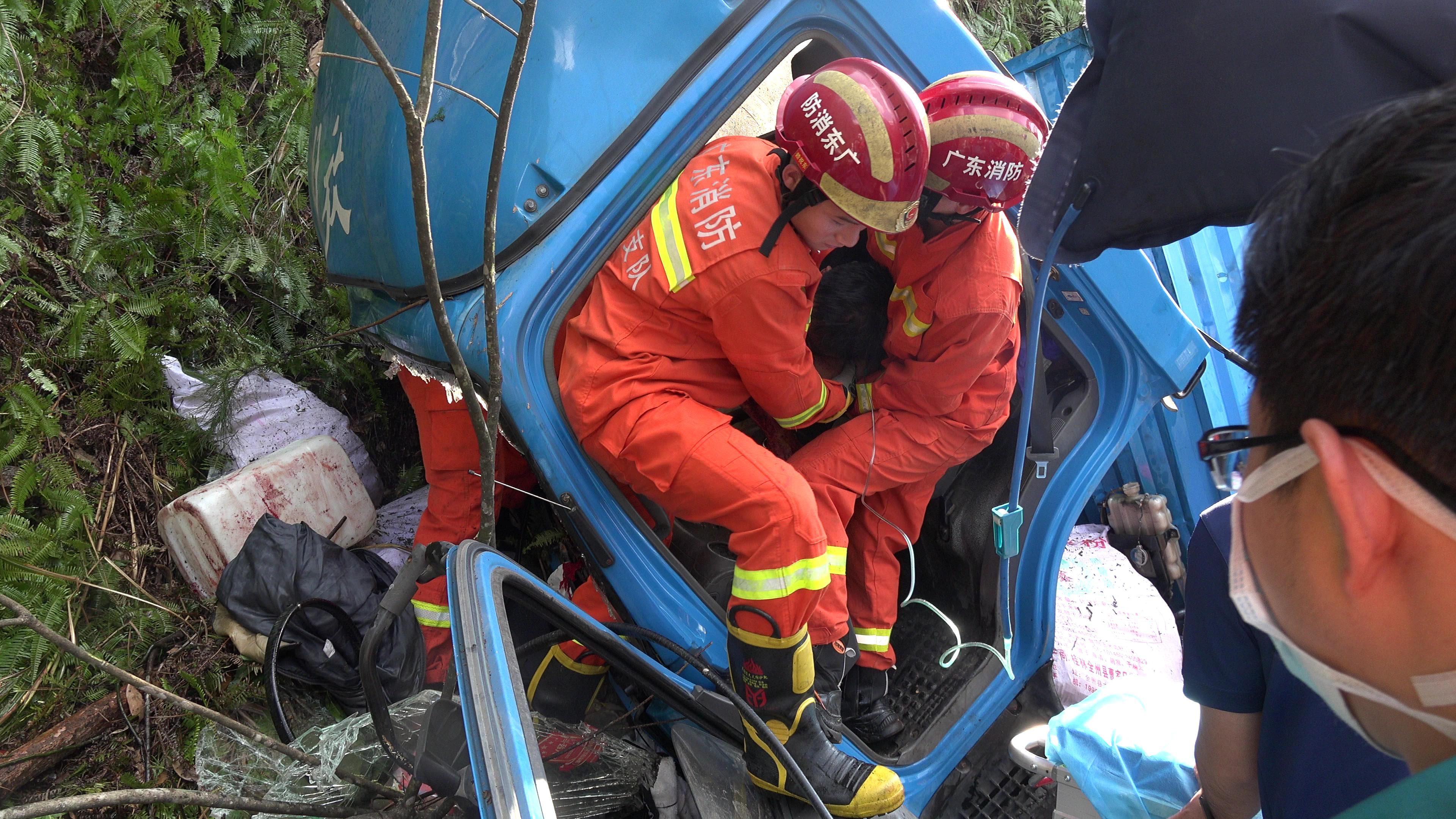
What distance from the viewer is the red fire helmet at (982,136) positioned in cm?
218

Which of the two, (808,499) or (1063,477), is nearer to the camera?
(808,499)

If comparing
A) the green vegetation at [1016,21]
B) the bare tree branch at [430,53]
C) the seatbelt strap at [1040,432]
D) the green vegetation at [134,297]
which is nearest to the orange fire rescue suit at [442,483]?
the green vegetation at [134,297]

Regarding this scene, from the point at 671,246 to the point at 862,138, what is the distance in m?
0.56

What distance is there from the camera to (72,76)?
10.8 feet

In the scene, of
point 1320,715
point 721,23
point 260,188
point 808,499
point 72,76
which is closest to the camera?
point 1320,715

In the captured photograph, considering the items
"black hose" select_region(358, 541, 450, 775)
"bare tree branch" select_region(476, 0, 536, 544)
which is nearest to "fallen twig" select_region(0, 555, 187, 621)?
"bare tree branch" select_region(476, 0, 536, 544)

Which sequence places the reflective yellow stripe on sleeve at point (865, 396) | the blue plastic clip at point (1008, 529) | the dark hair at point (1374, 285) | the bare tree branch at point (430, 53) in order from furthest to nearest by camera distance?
1. the reflective yellow stripe on sleeve at point (865, 396)
2. the blue plastic clip at point (1008, 529)
3. the bare tree branch at point (430, 53)
4. the dark hair at point (1374, 285)

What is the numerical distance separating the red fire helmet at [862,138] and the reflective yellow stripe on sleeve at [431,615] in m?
1.80

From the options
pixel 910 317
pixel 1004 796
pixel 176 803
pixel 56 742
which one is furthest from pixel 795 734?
pixel 56 742

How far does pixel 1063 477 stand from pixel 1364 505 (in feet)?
7.49

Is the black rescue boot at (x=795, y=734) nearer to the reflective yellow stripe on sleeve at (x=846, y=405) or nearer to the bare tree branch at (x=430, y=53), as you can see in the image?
the reflective yellow stripe on sleeve at (x=846, y=405)

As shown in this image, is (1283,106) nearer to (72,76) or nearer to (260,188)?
(260,188)

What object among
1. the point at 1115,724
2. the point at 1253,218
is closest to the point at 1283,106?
the point at 1253,218

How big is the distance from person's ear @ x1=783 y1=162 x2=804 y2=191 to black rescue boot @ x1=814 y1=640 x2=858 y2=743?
4.50ft
